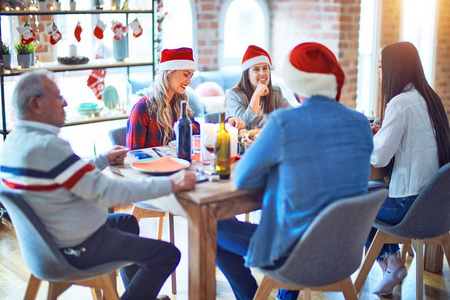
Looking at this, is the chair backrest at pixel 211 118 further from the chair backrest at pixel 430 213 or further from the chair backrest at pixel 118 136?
the chair backrest at pixel 430 213

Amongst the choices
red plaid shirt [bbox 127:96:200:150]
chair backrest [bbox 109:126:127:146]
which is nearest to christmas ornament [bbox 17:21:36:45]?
chair backrest [bbox 109:126:127:146]

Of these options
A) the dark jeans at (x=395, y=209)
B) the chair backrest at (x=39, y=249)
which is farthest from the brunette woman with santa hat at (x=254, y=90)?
the chair backrest at (x=39, y=249)

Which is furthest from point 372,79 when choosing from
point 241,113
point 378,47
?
point 241,113

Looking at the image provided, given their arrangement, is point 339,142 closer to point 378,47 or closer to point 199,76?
point 199,76

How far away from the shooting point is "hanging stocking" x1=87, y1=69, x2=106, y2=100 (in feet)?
15.1

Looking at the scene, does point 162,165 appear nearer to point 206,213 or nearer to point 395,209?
point 206,213

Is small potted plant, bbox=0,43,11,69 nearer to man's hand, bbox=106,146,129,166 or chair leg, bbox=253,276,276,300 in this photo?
man's hand, bbox=106,146,129,166

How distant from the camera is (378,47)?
6.74 m

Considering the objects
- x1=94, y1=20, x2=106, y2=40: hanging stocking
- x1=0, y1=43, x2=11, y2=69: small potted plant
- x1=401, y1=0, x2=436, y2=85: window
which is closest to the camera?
x1=0, y1=43, x2=11, y2=69: small potted plant

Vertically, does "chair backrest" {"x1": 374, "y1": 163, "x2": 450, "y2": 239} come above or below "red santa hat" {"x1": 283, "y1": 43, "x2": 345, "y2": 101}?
below

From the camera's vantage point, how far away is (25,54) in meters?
4.07

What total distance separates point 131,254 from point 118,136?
1.06 meters

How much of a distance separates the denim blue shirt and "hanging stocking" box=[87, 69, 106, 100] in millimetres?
2784

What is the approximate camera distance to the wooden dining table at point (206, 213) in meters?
2.10
